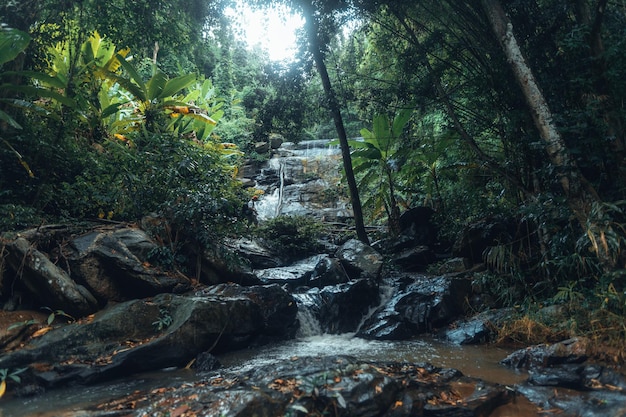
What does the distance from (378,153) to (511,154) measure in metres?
4.75

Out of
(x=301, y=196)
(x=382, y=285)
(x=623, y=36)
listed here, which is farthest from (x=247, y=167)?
(x=623, y=36)

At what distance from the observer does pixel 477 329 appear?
21.1ft

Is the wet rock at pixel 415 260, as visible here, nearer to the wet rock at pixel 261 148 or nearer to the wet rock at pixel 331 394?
the wet rock at pixel 331 394

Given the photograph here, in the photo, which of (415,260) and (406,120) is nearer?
(415,260)

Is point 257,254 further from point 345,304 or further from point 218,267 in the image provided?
point 345,304

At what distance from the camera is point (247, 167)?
20.6 meters

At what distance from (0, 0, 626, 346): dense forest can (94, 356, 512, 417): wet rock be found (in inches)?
89.0

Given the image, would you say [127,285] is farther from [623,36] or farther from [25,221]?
[623,36]

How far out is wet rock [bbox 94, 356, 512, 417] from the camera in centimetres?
336

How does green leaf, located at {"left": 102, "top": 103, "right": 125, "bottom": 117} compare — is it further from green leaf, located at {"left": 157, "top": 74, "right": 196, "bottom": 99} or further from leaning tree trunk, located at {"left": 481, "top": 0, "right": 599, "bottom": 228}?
leaning tree trunk, located at {"left": 481, "top": 0, "right": 599, "bottom": 228}

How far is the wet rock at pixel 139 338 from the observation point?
4801 millimetres

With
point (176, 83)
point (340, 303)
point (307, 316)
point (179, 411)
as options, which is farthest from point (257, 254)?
point (179, 411)

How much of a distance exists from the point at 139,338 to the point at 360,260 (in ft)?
17.3

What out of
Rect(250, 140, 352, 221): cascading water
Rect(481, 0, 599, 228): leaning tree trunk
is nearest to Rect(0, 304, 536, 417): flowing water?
Rect(481, 0, 599, 228): leaning tree trunk
